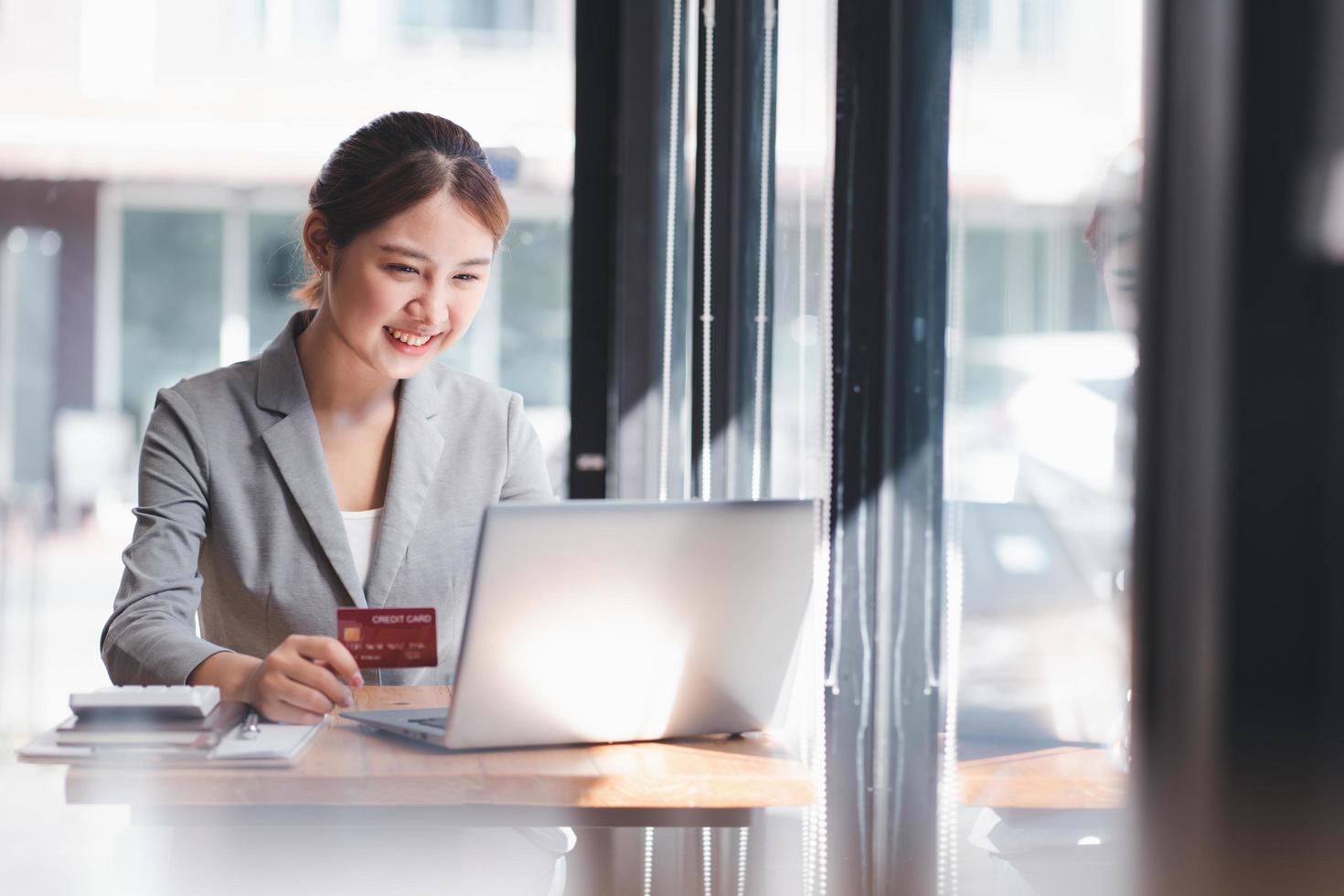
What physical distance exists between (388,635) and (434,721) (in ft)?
0.32

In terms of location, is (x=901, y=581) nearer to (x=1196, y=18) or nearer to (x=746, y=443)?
(x=746, y=443)

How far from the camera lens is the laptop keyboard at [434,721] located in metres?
1.28

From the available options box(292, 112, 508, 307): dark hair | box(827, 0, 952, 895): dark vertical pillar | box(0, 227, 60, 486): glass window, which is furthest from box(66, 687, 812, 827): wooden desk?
box(0, 227, 60, 486): glass window

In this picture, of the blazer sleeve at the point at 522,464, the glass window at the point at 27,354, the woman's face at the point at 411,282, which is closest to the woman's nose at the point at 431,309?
the woman's face at the point at 411,282

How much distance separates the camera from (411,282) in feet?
5.74

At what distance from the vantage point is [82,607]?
4758 mm

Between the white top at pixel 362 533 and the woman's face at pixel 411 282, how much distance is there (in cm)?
19

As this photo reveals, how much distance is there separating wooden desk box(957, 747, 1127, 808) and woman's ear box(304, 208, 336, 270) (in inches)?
43.6

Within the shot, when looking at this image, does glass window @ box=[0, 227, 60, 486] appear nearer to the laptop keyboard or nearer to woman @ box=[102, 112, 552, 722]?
woman @ box=[102, 112, 552, 722]

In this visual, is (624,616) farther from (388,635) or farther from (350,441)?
(350,441)

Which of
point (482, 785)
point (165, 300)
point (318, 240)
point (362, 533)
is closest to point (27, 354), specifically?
point (165, 300)

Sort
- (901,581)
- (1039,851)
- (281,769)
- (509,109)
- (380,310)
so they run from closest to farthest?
(1039,851) → (281,769) → (901,581) → (380,310) → (509,109)

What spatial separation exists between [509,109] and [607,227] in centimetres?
82

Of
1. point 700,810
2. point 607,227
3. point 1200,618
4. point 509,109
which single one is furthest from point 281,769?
point 509,109
